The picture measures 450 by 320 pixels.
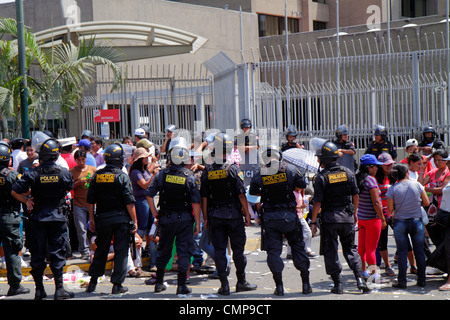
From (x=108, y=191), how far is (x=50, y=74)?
23.1 ft

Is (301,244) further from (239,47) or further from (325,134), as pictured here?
(239,47)

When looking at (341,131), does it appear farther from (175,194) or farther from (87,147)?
(175,194)

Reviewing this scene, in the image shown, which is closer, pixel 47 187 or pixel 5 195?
pixel 47 187

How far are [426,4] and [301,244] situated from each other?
3425cm

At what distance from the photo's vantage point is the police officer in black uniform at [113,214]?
692cm

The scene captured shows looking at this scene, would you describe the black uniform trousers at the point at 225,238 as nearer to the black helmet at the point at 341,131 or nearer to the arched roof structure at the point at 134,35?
the black helmet at the point at 341,131

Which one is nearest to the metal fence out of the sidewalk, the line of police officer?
the sidewalk

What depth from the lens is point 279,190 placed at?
679cm

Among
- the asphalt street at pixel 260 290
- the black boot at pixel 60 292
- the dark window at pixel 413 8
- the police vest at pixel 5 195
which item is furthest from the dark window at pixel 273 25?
the black boot at pixel 60 292

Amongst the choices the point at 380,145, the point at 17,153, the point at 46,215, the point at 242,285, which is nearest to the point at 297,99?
the point at 380,145

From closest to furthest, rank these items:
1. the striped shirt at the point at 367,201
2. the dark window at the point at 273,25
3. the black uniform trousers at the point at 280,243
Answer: the black uniform trousers at the point at 280,243
the striped shirt at the point at 367,201
the dark window at the point at 273,25

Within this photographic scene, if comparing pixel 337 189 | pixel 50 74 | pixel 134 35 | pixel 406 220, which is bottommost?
pixel 406 220

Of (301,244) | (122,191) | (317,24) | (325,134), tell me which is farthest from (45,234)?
(317,24)

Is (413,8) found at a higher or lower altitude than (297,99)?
higher
